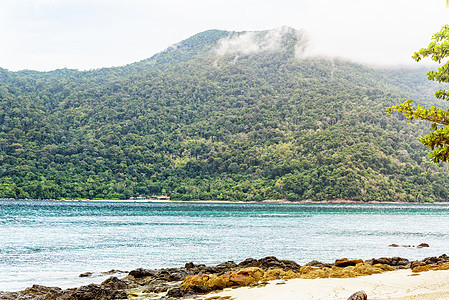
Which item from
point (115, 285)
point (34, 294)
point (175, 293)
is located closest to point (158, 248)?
point (115, 285)

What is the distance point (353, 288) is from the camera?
14984 millimetres

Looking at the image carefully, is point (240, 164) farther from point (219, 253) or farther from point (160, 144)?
point (219, 253)

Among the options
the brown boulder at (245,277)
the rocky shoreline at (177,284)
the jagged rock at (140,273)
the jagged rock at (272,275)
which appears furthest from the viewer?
the jagged rock at (140,273)

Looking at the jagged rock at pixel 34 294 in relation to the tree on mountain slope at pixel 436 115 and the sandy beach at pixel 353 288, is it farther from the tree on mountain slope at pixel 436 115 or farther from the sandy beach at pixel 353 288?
the tree on mountain slope at pixel 436 115

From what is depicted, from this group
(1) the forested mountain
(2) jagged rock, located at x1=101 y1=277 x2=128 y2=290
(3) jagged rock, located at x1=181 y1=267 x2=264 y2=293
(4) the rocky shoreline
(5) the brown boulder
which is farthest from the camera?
(1) the forested mountain

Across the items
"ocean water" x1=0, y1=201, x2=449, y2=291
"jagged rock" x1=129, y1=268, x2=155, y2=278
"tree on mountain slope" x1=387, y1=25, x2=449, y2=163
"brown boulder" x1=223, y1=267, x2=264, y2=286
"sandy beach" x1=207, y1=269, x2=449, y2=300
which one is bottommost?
"ocean water" x1=0, y1=201, x2=449, y2=291

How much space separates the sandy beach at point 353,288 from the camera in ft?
44.1

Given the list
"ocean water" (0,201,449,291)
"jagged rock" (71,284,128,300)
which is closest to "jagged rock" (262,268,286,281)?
"jagged rock" (71,284,128,300)

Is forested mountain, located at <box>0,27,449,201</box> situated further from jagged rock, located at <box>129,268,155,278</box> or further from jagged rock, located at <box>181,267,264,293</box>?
jagged rock, located at <box>181,267,264,293</box>

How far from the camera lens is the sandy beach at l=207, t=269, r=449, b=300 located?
530 inches

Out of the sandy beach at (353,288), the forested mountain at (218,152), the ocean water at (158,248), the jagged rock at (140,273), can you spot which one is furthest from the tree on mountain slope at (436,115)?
the forested mountain at (218,152)

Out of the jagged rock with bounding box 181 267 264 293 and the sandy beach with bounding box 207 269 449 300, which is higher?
the sandy beach with bounding box 207 269 449 300

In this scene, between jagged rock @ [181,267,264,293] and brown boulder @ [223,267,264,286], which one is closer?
jagged rock @ [181,267,264,293]

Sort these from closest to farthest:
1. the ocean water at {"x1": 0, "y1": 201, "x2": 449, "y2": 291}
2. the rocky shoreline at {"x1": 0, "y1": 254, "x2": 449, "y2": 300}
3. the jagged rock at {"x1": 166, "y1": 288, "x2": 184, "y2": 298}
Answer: the jagged rock at {"x1": 166, "y1": 288, "x2": 184, "y2": 298}, the rocky shoreline at {"x1": 0, "y1": 254, "x2": 449, "y2": 300}, the ocean water at {"x1": 0, "y1": 201, "x2": 449, "y2": 291}
